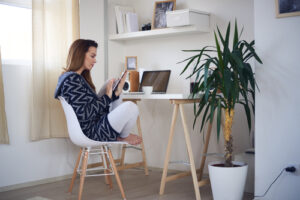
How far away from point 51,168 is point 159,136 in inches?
45.2

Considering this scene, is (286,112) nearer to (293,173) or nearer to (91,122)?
(293,173)

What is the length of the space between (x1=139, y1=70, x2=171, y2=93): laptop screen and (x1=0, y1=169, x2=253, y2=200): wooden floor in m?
0.85

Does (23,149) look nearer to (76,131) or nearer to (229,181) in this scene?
(76,131)

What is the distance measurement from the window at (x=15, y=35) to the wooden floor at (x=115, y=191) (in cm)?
109

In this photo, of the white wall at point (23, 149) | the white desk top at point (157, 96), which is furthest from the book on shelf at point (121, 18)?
the white wall at point (23, 149)

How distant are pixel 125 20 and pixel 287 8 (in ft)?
6.50

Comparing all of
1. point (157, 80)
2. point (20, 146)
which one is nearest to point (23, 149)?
point (20, 146)

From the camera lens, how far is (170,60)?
4.08 m

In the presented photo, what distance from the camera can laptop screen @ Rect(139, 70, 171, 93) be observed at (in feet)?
12.2

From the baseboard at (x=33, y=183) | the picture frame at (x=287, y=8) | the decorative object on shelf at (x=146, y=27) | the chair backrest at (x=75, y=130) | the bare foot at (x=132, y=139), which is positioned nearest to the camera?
the picture frame at (x=287, y=8)

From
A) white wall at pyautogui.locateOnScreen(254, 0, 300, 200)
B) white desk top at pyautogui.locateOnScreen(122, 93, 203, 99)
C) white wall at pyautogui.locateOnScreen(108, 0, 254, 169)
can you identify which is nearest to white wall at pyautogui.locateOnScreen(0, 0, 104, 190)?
white desk top at pyautogui.locateOnScreen(122, 93, 203, 99)

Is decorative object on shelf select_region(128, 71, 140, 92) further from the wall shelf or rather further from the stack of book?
the stack of book

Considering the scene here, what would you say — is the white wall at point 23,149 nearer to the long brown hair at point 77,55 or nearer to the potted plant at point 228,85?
the long brown hair at point 77,55

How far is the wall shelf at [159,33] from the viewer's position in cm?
364
